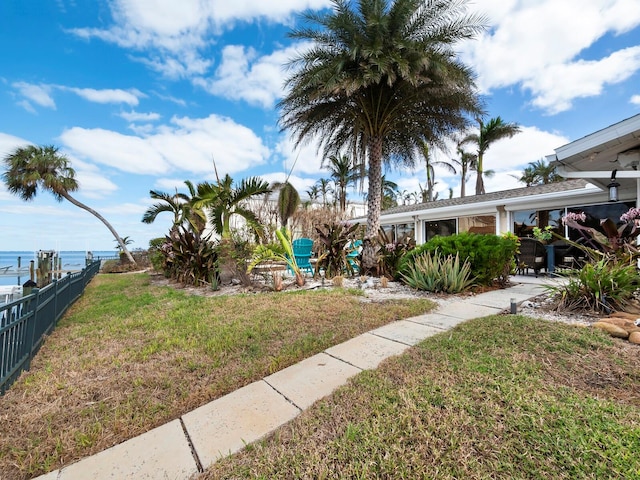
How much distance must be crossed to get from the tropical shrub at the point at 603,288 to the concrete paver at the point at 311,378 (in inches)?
138

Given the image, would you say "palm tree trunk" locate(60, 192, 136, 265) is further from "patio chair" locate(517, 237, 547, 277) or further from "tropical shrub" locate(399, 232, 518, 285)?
"patio chair" locate(517, 237, 547, 277)

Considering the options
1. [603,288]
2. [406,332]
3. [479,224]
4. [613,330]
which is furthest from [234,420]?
[479,224]

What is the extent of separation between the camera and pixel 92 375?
2697 millimetres

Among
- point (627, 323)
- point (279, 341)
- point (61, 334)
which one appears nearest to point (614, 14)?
point (627, 323)

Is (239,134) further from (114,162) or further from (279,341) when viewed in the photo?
(279,341)

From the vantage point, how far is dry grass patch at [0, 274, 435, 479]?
1.90m

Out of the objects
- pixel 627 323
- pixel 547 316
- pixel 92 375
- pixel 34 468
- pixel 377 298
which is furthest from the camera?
pixel 377 298

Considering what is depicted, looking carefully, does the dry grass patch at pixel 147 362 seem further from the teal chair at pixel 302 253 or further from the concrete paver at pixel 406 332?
the teal chair at pixel 302 253

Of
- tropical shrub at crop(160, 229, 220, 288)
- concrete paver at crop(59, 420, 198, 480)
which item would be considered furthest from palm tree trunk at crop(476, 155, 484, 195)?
concrete paver at crop(59, 420, 198, 480)

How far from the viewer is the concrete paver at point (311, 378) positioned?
2229mm

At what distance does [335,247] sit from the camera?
7.69 metres

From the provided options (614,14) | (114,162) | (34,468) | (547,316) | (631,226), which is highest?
(614,14)

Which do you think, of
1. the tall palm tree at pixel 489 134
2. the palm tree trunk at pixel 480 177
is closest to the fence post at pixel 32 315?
the tall palm tree at pixel 489 134

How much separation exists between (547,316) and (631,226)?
2188mm
